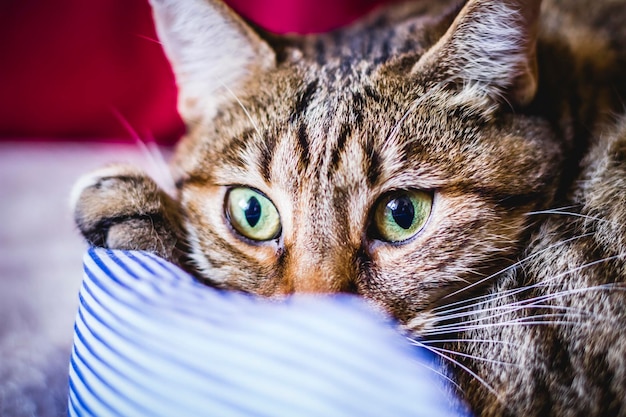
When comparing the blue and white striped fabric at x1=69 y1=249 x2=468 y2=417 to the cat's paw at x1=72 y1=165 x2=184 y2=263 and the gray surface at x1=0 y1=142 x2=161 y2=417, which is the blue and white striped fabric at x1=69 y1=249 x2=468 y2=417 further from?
the gray surface at x1=0 y1=142 x2=161 y2=417

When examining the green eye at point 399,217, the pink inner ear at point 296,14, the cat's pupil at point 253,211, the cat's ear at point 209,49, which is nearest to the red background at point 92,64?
the pink inner ear at point 296,14

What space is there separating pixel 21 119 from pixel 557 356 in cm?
157

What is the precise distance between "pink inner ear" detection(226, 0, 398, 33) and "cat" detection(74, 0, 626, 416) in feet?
2.60

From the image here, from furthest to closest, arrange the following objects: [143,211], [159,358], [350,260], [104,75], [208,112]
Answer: [104,75] < [208,112] < [143,211] < [350,260] < [159,358]

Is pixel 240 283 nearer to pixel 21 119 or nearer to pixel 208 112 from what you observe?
pixel 208 112

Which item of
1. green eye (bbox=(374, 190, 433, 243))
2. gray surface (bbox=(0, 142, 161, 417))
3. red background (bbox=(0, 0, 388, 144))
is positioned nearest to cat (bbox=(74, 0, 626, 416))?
green eye (bbox=(374, 190, 433, 243))

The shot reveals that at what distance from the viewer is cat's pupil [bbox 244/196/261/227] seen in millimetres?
851

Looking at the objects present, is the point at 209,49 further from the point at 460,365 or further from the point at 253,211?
the point at 460,365

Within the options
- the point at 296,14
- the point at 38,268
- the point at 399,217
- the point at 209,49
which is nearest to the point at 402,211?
the point at 399,217

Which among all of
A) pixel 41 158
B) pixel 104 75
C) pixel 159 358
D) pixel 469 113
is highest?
pixel 469 113

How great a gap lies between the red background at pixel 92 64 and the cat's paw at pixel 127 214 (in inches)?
29.2

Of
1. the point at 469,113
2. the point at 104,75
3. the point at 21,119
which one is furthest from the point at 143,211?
the point at 21,119

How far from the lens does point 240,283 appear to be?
823 millimetres

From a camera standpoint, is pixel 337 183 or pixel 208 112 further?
pixel 208 112
